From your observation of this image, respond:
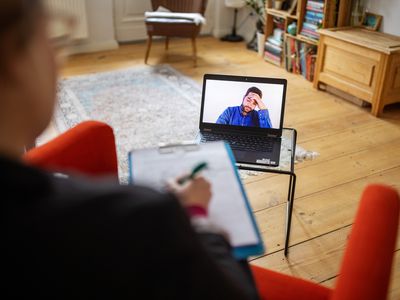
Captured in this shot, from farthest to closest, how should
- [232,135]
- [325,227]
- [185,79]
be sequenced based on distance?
[185,79] → [325,227] → [232,135]

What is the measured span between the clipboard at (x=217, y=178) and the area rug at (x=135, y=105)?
1211 millimetres

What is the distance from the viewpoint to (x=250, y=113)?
5.45ft

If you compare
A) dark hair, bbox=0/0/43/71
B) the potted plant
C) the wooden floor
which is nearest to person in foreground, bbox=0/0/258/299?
dark hair, bbox=0/0/43/71

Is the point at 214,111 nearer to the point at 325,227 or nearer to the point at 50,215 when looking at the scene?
the point at 325,227

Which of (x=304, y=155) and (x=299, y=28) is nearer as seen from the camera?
(x=304, y=155)

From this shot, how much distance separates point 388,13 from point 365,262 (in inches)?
114

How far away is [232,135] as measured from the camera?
166 cm

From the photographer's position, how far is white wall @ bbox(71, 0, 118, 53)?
436cm

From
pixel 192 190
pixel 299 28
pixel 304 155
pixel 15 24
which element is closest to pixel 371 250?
→ pixel 192 190

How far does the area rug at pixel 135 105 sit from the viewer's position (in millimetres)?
2684

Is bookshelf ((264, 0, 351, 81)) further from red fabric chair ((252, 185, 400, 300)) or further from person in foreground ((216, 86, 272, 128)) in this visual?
red fabric chair ((252, 185, 400, 300))

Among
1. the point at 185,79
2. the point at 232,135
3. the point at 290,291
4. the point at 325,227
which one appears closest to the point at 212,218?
the point at 290,291

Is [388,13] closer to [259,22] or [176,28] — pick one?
[259,22]

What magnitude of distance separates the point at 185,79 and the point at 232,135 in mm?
2085
